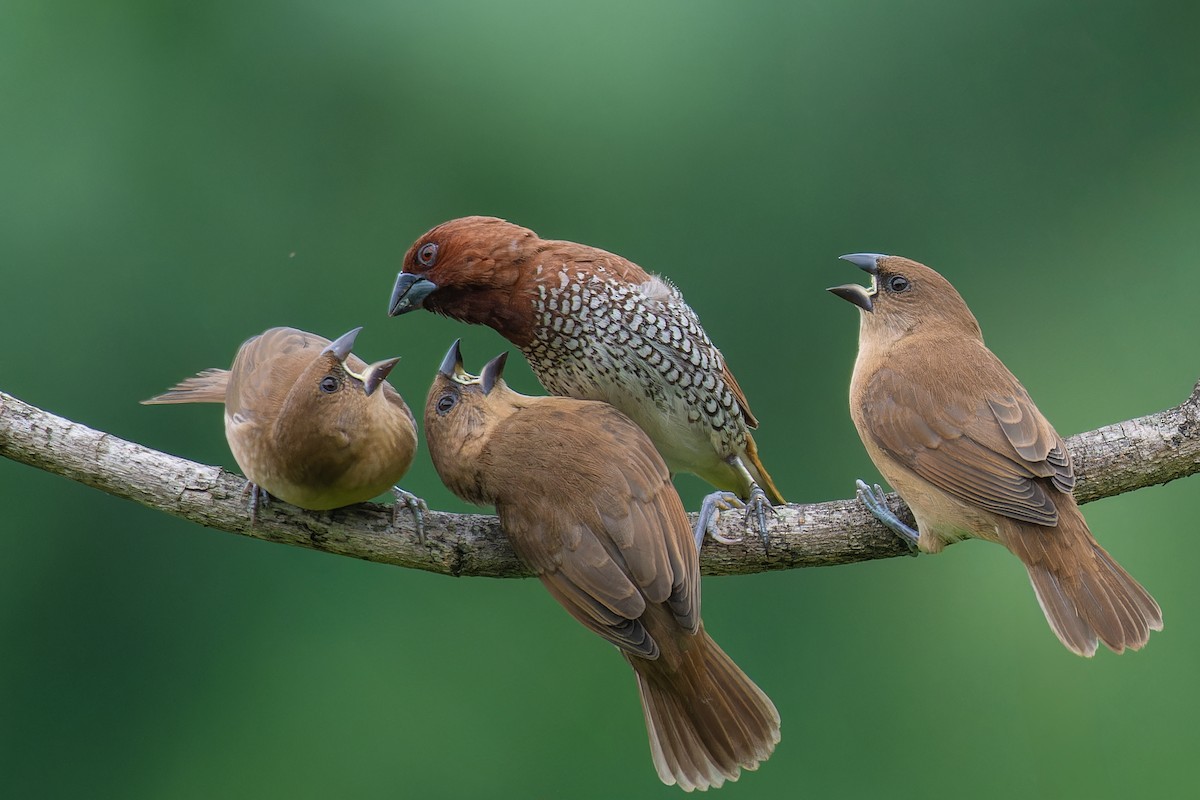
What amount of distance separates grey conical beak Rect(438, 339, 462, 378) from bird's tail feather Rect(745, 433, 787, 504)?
1044mm

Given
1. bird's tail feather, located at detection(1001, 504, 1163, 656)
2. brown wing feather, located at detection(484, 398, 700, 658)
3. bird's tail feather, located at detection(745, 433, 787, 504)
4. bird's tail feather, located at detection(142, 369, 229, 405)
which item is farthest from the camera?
bird's tail feather, located at detection(745, 433, 787, 504)

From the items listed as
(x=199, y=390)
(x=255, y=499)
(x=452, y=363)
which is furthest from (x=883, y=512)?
(x=199, y=390)

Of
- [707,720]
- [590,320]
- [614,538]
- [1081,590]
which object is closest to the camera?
[614,538]

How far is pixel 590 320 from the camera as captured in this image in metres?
3.75

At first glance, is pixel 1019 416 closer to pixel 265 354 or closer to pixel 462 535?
pixel 462 535

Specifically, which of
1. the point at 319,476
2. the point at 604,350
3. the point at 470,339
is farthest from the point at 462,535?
the point at 470,339

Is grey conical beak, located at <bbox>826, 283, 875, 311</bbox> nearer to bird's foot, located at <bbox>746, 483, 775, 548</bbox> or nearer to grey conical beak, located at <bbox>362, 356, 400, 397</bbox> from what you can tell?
bird's foot, located at <bbox>746, 483, 775, 548</bbox>

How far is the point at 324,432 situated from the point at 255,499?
0.40 meters

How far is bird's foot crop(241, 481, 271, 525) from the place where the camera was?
3.51m

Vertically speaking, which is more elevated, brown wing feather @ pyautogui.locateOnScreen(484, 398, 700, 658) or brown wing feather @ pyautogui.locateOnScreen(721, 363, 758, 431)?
brown wing feather @ pyautogui.locateOnScreen(721, 363, 758, 431)

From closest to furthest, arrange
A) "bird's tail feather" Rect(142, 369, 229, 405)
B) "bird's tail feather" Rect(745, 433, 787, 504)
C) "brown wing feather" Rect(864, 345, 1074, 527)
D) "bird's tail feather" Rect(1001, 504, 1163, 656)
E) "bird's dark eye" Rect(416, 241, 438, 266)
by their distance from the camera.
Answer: "bird's tail feather" Rect(1001, 504, 1163, 656) → "brown wing feather" Rect(864, 345, 1074, 527) → "bird's dark eye" Rect(416, 241, 438, 266) → "bird's tail feather" Rect(142, 369, 229, 405) → "bird's tail feather" Rect(745, 433, 787, 504)

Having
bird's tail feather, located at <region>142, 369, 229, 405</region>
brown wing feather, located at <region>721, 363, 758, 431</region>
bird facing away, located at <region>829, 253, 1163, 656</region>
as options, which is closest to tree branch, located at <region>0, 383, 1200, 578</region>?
bird facing away, located at <region>829, 253, 1163, 656</region>

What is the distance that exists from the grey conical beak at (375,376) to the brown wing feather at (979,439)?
4.58 ft

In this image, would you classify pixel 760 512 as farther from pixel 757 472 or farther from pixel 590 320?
pixel 590 320
